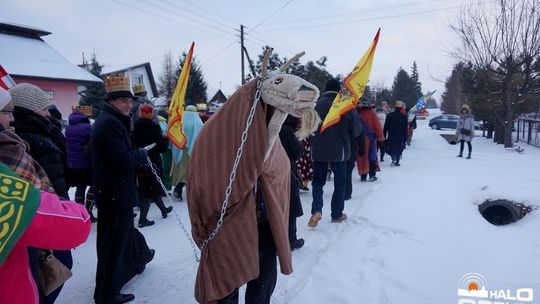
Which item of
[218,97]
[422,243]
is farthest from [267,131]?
[218,97]

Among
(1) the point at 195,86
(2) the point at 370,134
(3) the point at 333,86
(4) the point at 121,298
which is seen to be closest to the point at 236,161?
(4) the point at 121,298

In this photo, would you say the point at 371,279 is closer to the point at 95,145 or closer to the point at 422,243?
the point at 422,243

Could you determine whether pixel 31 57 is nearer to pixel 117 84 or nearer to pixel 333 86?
pixel 333 86

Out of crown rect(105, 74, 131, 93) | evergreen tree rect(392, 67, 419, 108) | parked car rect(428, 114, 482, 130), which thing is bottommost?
parked car rect(428, 114, 482, 130)

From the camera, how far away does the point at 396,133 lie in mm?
10500

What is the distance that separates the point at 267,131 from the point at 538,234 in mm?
4725

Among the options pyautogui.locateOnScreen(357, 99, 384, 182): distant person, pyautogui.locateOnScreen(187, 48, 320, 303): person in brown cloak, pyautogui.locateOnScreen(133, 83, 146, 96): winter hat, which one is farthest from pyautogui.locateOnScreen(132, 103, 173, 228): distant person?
pyautogui.locateOnScreen(357, 99, 384, 182): distant person

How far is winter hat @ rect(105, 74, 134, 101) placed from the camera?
316cm

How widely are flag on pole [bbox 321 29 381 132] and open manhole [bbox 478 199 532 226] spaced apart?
→ 3472mm

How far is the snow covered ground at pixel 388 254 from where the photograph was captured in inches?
131

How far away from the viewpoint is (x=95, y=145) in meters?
3.04

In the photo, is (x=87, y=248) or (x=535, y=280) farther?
(x=87, y=248)

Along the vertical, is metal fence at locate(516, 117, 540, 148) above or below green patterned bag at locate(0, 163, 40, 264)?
below

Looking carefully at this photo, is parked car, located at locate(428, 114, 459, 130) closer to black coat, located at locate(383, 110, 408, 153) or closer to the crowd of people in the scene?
black coat, located at locate(383, 110, 408, 153)
